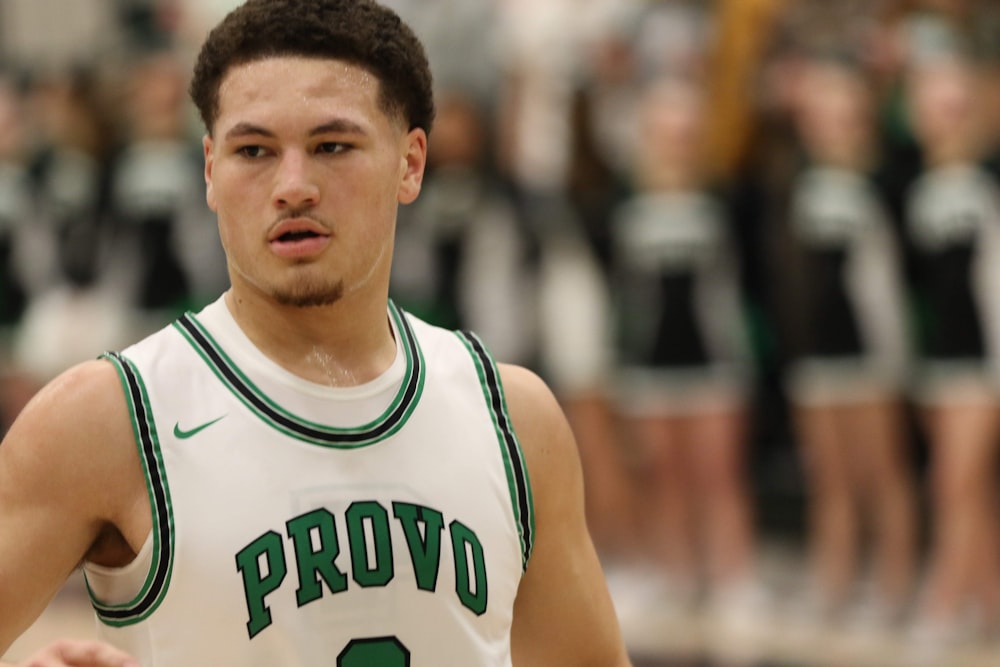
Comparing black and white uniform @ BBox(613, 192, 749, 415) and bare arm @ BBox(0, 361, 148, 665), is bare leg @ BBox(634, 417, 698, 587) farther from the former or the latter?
bare arm @ BBox(0, 361, 148, 665)

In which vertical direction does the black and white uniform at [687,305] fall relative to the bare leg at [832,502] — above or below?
above

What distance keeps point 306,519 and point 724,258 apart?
470cm

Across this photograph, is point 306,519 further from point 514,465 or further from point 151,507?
point 514,465

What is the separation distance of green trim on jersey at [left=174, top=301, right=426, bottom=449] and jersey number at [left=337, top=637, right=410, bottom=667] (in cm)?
27

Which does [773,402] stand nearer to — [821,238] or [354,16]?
[821,238]

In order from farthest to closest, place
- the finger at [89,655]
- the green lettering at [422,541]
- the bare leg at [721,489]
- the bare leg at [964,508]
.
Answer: the bare leg at [721,489]
the bare leg at [964,508]
the green lettering at [422,541]
the finger at [89,655]

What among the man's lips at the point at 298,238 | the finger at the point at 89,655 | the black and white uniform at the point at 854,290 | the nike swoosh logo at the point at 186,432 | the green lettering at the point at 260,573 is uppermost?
the black and white uniform at the point at 854,290

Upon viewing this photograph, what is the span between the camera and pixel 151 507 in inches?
82.3

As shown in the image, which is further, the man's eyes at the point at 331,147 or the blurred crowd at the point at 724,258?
the blurred crowd at the point at 724,258

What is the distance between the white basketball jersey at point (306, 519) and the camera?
2.11m

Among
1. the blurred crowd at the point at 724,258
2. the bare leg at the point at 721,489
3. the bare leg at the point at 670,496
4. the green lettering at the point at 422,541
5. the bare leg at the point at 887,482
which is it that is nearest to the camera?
the green lettering at the point at 422,541

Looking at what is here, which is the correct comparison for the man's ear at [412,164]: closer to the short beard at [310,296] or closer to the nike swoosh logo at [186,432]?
the short beard at [310,296]

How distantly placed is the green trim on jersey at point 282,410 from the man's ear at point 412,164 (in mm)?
295

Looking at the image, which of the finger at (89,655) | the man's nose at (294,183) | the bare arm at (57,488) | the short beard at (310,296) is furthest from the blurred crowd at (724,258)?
the finger at (89,655)
